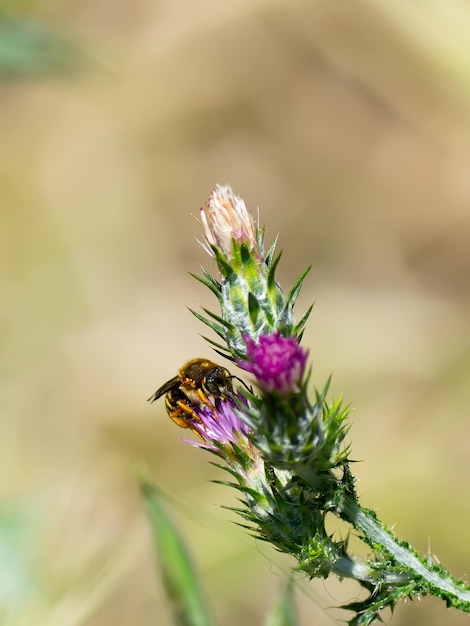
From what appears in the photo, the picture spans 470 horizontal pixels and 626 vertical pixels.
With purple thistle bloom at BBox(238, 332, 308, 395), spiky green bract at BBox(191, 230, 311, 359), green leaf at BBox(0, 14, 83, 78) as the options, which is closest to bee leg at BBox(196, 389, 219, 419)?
spiky green bract at BBox(191, 230, 311, 359)

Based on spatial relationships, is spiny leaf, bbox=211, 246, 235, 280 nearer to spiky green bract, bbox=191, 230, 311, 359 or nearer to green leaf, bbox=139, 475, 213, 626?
spiky green bract, bbox=191, 230, 311, 359

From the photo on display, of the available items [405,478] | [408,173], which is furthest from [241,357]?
[408,173]

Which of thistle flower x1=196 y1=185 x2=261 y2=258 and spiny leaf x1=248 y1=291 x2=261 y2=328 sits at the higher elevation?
thistle flower x1=196 y1=185 x2=261 y2=258

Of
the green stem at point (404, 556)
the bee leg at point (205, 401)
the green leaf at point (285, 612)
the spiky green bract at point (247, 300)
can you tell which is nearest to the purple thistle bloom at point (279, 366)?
the spiky green bract at point (247, 300)

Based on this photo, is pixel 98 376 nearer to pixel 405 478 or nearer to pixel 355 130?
pixel 405 478

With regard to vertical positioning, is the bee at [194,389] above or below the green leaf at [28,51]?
below

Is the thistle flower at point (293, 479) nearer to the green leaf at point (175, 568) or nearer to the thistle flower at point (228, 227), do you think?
the thistle flower at point (228, 227)
